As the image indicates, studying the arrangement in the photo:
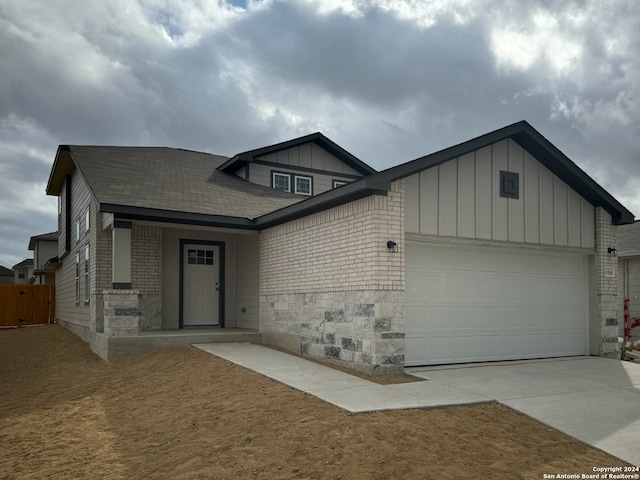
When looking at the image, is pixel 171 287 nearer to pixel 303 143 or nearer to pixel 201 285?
pixel 201 285

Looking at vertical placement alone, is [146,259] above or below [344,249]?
below

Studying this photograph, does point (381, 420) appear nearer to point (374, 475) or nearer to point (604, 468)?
point (374, 475)

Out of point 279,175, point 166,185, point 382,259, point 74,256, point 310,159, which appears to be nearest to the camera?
point 382,259

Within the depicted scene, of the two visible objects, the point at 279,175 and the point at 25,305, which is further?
the point at 25,305

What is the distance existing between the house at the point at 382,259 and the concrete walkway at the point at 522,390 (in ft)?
2.44

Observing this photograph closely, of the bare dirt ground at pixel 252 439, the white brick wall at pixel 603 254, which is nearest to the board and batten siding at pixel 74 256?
the bare dirt ground at pixel 252 439

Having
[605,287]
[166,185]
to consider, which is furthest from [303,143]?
[605,287]

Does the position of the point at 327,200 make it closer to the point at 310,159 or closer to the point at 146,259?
the point at 146,259

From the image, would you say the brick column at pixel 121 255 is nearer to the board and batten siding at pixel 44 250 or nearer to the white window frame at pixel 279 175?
the white window frame at pixel 279 175

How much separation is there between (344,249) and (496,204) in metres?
3.14

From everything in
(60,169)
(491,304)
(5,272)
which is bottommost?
(5,272)

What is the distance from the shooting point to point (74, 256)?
687 inches

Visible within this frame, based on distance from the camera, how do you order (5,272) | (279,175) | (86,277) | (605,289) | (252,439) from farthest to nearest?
(5,272) → (279,175) → (86,277) → (605,289) → (252,439)

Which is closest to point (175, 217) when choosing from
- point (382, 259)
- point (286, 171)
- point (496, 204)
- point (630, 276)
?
point (382, 259)
